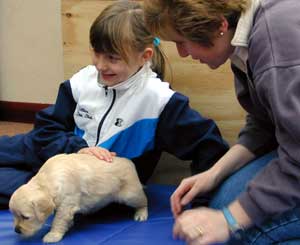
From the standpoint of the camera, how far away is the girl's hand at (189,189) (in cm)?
114

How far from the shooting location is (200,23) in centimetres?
101

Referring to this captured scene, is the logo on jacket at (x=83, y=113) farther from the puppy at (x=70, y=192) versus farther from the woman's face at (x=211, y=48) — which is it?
the woman's face at (x=211, y=48)

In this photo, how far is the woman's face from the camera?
105 cm

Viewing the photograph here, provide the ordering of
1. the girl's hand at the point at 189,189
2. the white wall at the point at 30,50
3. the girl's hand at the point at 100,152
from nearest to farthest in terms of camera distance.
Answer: the girl's hand at the point at 189,189 → the girl's hand at the point at 100,152 → the white wall at the point at 30,50

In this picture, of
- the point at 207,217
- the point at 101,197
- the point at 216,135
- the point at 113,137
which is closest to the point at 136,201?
the point at 101,197

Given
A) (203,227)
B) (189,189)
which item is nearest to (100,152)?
(189,189)

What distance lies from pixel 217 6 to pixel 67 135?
914mm

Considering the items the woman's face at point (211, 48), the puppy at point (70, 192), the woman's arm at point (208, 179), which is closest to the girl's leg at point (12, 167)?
the puppy at point (70, 192)

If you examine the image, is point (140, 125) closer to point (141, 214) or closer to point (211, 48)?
point (141, 214)

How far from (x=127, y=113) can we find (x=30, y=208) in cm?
49

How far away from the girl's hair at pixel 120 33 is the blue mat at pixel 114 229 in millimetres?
494

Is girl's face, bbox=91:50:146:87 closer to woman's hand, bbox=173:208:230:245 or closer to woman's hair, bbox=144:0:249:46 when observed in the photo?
woman's hair, bbox=144:0:249:46

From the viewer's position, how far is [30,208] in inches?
53.2

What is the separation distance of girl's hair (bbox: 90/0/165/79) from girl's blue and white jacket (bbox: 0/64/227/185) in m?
0.10
